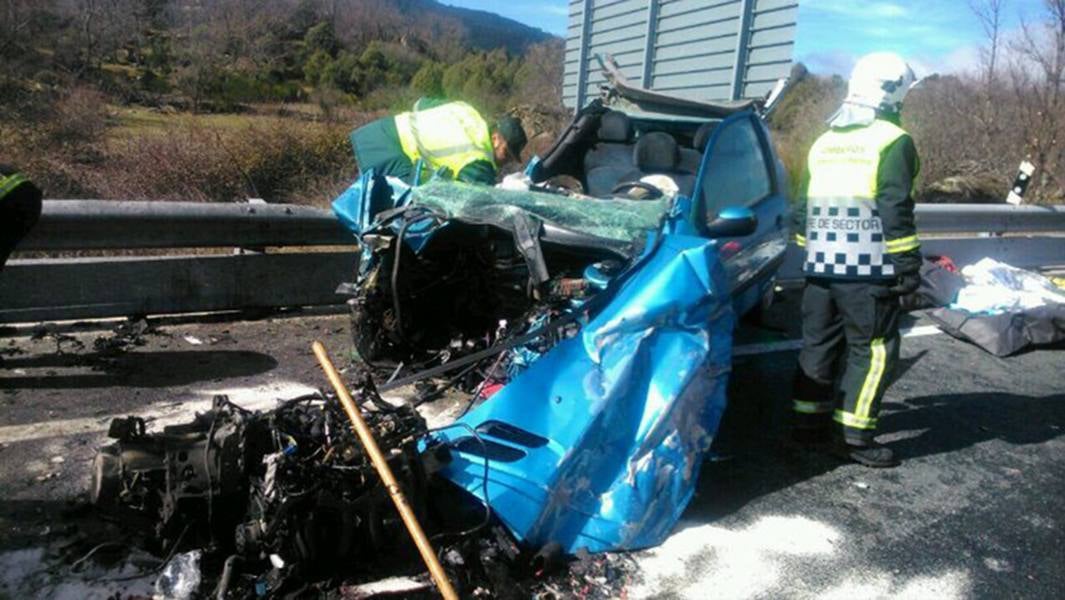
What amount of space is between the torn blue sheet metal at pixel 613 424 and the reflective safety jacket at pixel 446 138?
1.94 metres

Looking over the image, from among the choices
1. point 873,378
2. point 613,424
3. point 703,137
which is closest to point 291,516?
point 613,424

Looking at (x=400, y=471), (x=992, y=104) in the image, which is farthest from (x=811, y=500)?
(x=992, y=104)

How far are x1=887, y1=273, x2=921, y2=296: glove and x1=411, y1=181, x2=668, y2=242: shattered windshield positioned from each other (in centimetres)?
121

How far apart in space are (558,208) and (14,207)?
2.25m

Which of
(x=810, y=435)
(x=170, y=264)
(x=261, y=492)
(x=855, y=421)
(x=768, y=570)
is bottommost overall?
(x=768, y=570)

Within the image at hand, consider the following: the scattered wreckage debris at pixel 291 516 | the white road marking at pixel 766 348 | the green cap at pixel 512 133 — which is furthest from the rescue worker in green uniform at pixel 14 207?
the white road marking at pixel 766 348

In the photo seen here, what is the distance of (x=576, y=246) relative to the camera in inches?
149

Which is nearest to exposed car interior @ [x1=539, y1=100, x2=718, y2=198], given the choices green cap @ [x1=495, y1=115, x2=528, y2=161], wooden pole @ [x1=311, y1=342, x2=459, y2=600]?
green cap @ [x1=495, y1=115, x2=528, y2=161]

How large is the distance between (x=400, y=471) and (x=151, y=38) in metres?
14.4

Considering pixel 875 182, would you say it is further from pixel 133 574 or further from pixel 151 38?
pixel 151 38

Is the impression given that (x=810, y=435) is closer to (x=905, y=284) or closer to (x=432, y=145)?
(x=905, y=284)

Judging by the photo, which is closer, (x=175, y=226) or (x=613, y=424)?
(x=613, y=424)

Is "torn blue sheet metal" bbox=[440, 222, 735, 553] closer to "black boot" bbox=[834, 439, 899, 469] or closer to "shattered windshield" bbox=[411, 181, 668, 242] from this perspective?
"shattered windshield" bbox=[411, 181, 668, 242]

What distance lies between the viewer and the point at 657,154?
5250mm
